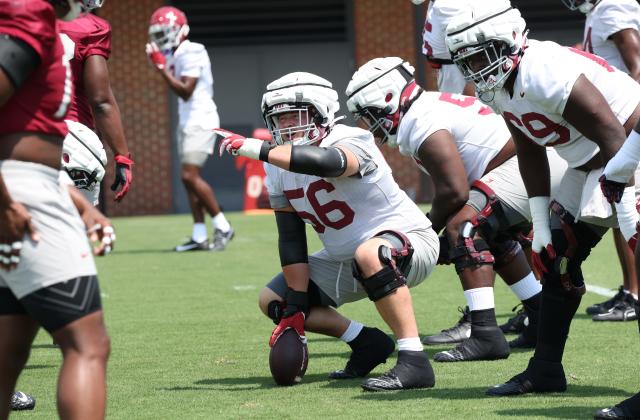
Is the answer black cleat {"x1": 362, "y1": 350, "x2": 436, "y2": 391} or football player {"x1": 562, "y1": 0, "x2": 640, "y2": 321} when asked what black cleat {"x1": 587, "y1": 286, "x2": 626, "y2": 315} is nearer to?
football player {"x1": 562, "y1": 0, "x2": 640, "y2": 321}

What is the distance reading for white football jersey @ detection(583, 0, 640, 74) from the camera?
280 inches

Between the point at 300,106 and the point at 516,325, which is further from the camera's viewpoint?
the point at 516,325

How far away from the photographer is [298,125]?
5.23 meters

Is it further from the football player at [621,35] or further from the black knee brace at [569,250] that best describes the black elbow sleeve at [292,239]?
the football player at [621,35]

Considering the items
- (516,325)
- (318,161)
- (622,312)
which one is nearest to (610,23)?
(622,312)

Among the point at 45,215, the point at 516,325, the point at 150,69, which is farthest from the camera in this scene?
the point at 150,69

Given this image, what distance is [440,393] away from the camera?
16.3 feet

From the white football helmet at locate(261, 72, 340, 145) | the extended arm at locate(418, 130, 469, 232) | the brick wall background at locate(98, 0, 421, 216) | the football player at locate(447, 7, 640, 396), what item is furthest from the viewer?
the brick wall background at locate(98, 0, 421, 216)

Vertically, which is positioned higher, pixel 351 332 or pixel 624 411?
pixel 624 411

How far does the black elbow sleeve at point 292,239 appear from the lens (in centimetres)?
552

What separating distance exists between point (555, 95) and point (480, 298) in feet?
5.13

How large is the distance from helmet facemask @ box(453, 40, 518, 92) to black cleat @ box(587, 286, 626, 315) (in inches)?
104

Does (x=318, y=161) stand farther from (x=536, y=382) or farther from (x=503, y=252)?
(x=503, y=252)

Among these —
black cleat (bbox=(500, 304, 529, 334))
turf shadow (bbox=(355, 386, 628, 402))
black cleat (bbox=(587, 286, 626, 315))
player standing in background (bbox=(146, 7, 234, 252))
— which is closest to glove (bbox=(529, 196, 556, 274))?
turf shadow (bbox=(355, 386, 628, 402))
